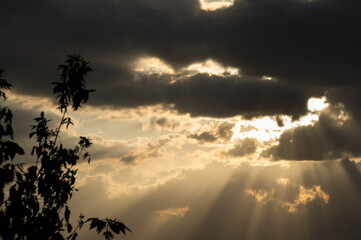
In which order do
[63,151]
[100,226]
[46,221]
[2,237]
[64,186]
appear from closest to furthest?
[100,226]
[2,237]
[46,221]
[64,186]
[63,151]

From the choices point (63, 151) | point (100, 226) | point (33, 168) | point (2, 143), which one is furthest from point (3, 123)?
point (100, 226)

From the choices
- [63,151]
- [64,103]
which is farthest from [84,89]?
[63,151]

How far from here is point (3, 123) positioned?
9.32 metres

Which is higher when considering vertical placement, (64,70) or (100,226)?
(64,70)

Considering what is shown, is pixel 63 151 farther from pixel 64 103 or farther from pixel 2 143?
pixel 2 143

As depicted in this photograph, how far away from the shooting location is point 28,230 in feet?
29.8

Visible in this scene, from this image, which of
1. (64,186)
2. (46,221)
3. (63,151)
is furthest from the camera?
(63,151)

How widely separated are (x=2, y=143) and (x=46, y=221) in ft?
8.09

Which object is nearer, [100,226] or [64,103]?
[100,226]

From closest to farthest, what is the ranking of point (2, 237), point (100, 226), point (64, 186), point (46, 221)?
point (100, 226) < point (2, 237) < point (46, 221) < point (64, 186)

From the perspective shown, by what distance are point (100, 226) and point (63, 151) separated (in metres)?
4.06

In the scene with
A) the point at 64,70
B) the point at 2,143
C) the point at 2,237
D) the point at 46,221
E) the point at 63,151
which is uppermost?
the point at 64,70

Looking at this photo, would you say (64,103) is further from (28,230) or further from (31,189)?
(28,230)

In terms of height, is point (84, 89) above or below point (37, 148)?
above
